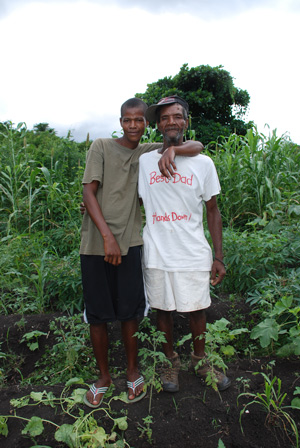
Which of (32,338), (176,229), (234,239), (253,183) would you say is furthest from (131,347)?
(253,183)

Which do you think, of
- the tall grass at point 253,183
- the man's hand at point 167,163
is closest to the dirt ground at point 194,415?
the man's hand at point 167,163

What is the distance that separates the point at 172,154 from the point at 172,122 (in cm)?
26

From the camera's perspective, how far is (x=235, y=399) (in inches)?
84.4

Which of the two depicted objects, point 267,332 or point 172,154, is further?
point 267,332

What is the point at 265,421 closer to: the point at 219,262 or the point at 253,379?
the point at 253,379

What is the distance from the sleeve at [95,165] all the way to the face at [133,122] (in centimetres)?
20

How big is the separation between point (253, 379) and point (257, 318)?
81 centimetres

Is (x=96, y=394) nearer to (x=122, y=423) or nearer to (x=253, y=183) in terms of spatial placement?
(x=122, y=423)

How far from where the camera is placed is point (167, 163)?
205cm

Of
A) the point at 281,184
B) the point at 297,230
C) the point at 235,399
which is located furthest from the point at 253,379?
the point at 281,184

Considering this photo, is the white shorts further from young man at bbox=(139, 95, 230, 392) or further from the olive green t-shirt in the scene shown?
the olive green t-shirt

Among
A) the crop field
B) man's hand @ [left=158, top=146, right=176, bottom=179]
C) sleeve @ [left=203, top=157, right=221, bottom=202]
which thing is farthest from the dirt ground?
man's hand @ [left=158, top=146, right=176, bottom=179]

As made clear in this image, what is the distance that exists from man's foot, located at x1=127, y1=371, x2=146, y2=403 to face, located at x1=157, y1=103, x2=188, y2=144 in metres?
1.47

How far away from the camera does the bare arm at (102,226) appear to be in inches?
81.0
